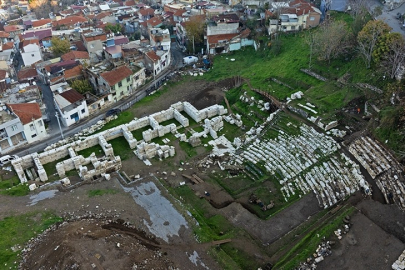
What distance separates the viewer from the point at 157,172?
108 feet

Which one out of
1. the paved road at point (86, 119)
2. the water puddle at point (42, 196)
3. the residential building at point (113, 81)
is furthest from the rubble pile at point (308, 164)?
the residential building at point (113, 81)

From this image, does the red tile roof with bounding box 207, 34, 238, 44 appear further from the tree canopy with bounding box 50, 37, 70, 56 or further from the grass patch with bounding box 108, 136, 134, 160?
the grass patch with bounding box 108, 136, 134, 160

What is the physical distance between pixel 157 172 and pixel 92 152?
7.83 m

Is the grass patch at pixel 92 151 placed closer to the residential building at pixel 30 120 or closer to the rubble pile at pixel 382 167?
the residential building at pixel 30 120

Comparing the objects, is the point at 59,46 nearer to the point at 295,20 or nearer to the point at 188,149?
the point at 188,149

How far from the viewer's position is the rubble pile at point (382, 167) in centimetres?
2550

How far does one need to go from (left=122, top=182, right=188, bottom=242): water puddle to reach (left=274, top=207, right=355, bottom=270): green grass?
296 inches

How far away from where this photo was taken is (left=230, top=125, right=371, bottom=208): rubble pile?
27.4m

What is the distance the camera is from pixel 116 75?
45906 mm

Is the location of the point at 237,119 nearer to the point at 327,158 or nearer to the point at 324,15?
the point at 327,158

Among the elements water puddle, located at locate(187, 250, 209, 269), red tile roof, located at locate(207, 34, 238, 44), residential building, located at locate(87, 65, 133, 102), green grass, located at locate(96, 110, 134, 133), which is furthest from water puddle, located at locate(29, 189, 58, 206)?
red tile roof, located at locate(207, 34, 238, 44)

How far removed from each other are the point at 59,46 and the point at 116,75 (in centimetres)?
1819

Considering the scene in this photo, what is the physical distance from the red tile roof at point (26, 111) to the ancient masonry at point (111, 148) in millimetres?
5947

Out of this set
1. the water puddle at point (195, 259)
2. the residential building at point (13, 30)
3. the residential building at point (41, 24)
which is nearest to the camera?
the water puddle at point (195, 259)
